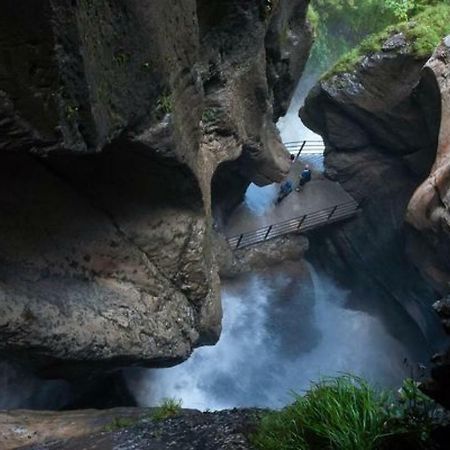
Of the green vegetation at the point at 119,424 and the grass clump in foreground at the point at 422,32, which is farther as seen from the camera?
the grass clump in foreground at the point at 422,32

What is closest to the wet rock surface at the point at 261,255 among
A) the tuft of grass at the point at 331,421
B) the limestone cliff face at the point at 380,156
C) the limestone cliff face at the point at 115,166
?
the limestone cliff face at the point at 380,156

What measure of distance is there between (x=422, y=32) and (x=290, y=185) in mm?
5682

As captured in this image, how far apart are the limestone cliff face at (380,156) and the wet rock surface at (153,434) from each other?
8.47 meters

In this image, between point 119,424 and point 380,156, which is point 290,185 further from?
point 119,424

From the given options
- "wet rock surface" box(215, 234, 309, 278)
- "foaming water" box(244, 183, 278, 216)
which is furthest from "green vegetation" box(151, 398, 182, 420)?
"foaming water" box(244, 183, 278, 216)

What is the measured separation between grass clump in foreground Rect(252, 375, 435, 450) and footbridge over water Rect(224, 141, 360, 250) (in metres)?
9.71

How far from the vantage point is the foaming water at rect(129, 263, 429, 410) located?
491 inches

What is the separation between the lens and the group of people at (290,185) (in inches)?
632

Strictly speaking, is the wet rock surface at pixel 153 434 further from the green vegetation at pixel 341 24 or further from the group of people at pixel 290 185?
the green vegetation at pixel 341 24

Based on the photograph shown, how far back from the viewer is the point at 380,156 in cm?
1454

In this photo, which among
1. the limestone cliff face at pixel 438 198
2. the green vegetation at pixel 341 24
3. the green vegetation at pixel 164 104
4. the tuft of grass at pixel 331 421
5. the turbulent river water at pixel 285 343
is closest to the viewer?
the tuft of grass at pixel 331 421

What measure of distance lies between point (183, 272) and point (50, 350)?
8.06ft

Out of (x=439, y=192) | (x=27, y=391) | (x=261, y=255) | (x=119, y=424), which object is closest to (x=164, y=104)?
(x=119, y=424)

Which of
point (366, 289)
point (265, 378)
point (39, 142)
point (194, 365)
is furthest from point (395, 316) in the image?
point (39, 142)
